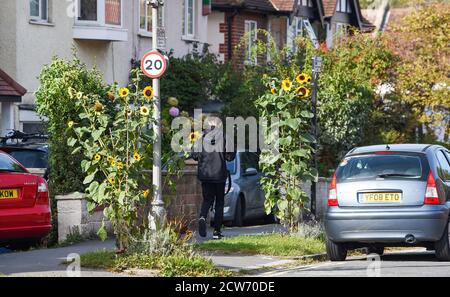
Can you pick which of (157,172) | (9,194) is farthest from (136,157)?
(9,194)

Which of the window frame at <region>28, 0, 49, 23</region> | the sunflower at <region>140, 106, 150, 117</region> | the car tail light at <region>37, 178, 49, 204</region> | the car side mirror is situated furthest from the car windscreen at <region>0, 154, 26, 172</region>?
the window frame at <region>28, 0, 49, 23</region>

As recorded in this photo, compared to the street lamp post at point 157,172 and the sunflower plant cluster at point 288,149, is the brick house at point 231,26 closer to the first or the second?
the sunflower plant cluster at point 288,149

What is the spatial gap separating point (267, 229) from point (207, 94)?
10781mm

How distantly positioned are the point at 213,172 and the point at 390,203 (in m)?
3.80

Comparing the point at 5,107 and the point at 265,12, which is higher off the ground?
the point at 265,12

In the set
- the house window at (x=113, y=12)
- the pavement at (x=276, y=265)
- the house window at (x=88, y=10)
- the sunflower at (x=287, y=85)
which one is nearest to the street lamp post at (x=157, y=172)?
the pavement at (x=276, y=265)

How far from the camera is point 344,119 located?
90.2ft

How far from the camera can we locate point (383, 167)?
52.2ft

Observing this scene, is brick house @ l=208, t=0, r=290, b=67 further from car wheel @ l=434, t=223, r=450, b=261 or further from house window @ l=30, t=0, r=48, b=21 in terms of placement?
car wheel @ l=434, t=223, r=450, b=261

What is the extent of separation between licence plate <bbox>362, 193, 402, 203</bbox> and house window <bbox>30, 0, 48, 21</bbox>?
13.5m

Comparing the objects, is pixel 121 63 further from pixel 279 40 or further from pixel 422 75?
pixel 279 40

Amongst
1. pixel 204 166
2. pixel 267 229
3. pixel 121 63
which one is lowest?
pixel 267 229
